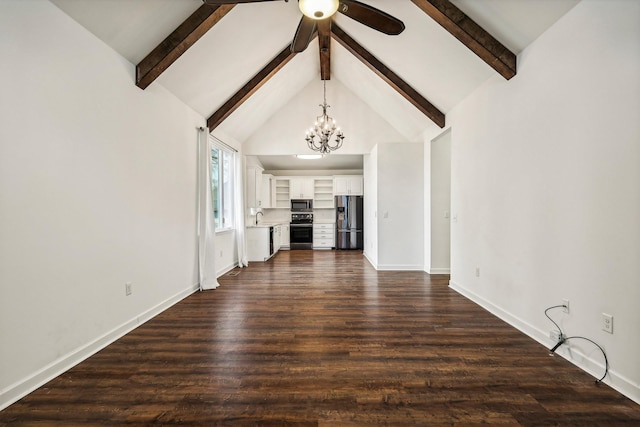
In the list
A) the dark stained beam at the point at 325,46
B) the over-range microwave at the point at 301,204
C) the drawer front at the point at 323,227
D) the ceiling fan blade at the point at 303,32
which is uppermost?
the dark stained beam at the point at 325,46

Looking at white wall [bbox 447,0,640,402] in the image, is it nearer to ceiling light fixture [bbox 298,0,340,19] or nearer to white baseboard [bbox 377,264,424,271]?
ceiling light fixture [bbox 298,0,340,19]

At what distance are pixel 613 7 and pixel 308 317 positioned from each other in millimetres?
3373

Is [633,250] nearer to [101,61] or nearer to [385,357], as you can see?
[385,357]

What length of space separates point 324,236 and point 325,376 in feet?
21.2

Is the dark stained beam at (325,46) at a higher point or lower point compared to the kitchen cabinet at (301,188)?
higher

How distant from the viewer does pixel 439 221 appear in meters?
4.98

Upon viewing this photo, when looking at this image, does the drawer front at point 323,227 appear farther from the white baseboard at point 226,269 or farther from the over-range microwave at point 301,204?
the white baseboard at point 226,269

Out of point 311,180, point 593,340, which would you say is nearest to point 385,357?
point 593,340

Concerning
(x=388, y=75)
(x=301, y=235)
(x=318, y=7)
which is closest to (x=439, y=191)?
(x=388, y=75)

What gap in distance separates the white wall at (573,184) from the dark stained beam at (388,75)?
3.67ft

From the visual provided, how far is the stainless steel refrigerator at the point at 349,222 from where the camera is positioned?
775cm

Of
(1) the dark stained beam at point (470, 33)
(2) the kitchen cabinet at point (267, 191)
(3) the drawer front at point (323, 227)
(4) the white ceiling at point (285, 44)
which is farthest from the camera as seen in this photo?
(3) the drawer front at point (323, 227)

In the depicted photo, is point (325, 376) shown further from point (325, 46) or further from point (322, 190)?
point (322, 190)

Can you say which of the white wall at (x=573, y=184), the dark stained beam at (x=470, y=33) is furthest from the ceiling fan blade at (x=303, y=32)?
the white wall at (x=573, y=184)
